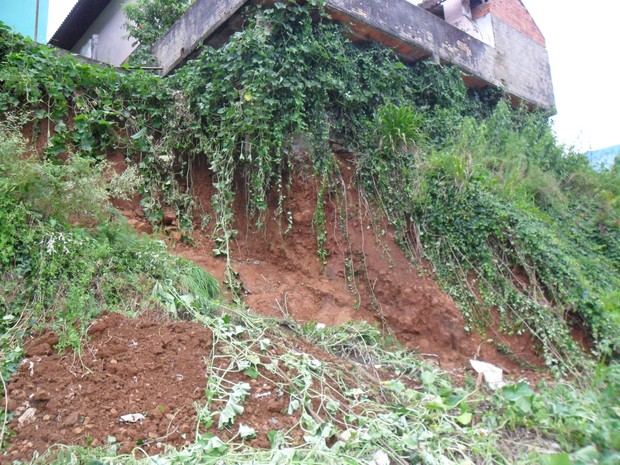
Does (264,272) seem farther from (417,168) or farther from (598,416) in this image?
(598,416)

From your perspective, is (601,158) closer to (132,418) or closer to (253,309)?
(253,309)

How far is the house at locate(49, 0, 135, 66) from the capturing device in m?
11.0

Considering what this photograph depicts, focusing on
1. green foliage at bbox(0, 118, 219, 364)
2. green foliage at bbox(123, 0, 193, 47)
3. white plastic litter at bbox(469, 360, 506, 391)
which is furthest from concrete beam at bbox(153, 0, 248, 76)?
white plastic litter at bbox(469, 360, 506, 391)

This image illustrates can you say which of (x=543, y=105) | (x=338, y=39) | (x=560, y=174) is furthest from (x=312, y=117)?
(x=543, y=105)

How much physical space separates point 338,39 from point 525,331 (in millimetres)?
3643

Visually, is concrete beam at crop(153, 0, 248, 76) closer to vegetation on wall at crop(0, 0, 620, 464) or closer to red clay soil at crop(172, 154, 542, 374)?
vegetation on wall at crop(0, 0, 620, 464)

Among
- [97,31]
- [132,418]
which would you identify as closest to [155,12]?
[97,31]

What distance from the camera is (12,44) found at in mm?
5375

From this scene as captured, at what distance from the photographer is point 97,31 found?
40.0ft

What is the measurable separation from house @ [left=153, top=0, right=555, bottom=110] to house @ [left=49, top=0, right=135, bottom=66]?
374cm

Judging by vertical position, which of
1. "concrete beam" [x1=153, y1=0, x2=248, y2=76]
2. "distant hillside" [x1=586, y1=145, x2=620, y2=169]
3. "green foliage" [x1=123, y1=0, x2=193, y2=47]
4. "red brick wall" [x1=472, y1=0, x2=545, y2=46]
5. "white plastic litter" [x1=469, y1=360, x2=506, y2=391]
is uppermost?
"red brick wall" [x1=472, y1=0, x2=545, y2=46]

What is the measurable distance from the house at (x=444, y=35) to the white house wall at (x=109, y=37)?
11.4ft

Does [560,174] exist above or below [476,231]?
above

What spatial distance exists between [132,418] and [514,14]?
9461 millimetres
